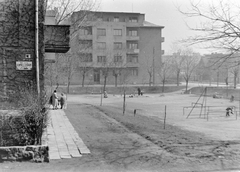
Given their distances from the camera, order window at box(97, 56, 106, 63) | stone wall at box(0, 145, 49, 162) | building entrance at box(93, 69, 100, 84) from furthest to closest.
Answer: building entrance at box(93, 69, 100, 84) → window at box(97, 56, 106, 63) → stone wall at box(0, 145, 49, 162)

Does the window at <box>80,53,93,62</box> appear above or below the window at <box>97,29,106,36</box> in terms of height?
below

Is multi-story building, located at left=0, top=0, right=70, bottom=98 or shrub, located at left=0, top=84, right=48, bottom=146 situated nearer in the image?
shrub, located at left=0, top=84, right=48, bottom=146

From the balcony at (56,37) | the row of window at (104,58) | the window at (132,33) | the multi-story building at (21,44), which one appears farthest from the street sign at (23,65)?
the window at (132,33)

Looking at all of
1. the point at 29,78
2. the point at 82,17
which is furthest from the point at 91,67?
the point at 29,78

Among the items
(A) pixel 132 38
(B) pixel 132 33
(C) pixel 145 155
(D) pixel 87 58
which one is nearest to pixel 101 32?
(D) pixel 87 58

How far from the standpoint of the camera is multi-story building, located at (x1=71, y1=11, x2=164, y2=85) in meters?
60.0

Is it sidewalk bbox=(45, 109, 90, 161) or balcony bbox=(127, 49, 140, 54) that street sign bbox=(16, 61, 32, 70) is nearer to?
sidewalk bbox=(45, 109, 90, 161)

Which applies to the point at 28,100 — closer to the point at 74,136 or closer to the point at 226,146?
the point at 74,136

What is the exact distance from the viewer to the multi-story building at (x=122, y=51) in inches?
2362

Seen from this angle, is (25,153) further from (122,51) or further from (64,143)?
(122,51)

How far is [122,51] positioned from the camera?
6328cm

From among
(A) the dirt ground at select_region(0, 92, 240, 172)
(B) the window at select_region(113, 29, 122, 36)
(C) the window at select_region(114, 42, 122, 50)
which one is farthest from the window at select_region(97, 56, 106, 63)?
(A) the dirt ground at select_region(0, 92, 240, 172)

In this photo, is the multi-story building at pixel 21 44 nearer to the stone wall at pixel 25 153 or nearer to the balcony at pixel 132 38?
the stone wall at pixel 25 153

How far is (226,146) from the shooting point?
33.2 feet
